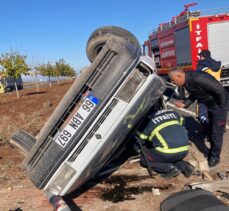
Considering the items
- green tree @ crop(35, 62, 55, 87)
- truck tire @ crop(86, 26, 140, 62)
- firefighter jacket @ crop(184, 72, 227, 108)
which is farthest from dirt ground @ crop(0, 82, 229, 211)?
green tree @ crop(35, 62, 55, 87)

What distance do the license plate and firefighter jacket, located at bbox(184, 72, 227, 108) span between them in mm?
1895

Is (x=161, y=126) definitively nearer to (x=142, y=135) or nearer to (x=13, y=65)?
(x=142, y=135)

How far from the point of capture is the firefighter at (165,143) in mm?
4316

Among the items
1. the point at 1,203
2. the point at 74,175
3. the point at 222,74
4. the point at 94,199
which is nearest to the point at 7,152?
the point at 1,203

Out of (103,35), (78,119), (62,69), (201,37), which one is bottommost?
(62,69)

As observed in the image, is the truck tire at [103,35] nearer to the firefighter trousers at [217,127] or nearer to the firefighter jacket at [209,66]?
the firefighter trousers at [217,127]

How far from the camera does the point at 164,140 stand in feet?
14.1

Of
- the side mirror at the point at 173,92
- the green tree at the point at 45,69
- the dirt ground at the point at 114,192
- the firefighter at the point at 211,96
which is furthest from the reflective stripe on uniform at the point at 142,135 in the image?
the green tree at the point at 45,69

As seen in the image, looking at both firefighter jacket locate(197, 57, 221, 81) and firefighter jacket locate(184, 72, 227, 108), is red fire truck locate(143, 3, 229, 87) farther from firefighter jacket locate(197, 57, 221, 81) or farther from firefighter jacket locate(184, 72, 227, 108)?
firefighter jacket locate(184, 72, 227, 108)

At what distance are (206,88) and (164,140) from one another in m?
1.02

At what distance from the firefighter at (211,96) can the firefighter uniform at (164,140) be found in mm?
572

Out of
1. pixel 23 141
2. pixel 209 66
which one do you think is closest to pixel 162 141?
pixel 23 141

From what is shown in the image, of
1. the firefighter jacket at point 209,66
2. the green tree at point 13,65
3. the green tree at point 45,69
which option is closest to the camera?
the firefighter jacket at point 209,66

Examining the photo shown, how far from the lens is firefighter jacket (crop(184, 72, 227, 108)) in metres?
4.76
